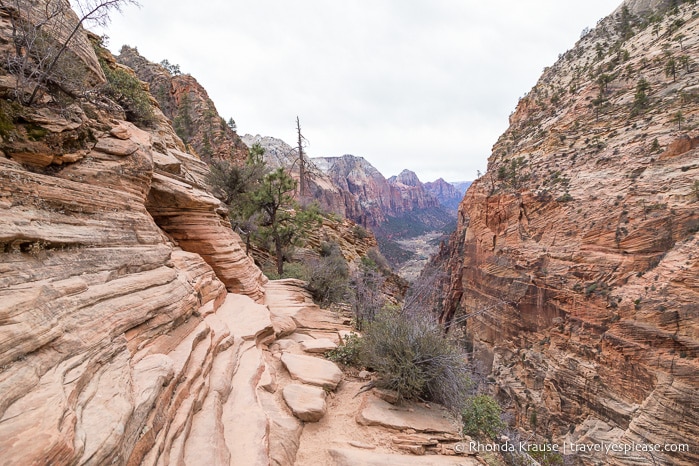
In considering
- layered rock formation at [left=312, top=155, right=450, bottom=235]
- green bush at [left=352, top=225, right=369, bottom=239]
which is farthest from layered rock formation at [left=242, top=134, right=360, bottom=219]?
green bush at [left=352, top=225, right=369, bottom=239]

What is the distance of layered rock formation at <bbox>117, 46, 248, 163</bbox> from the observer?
2592 centimetres

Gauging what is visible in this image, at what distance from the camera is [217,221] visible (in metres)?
8.59

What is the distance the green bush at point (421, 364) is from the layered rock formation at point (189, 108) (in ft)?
78.6

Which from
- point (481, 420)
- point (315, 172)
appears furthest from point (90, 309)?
point (315, 172)

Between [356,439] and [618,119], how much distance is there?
24354mm

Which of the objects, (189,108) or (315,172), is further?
(315,172)

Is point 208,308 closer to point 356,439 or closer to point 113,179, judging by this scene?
point 113,179

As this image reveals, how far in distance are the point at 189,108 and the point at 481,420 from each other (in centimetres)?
3258

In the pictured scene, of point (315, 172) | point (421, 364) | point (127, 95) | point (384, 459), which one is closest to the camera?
point (384, 459)

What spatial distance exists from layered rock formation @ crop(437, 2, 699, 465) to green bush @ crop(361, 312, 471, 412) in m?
1.60

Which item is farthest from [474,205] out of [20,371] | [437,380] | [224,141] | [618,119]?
[20,371]

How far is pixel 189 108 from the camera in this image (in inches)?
1105

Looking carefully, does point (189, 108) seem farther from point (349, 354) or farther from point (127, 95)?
point (349, 354)

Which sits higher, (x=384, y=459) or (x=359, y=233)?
(x=359, y=233)
